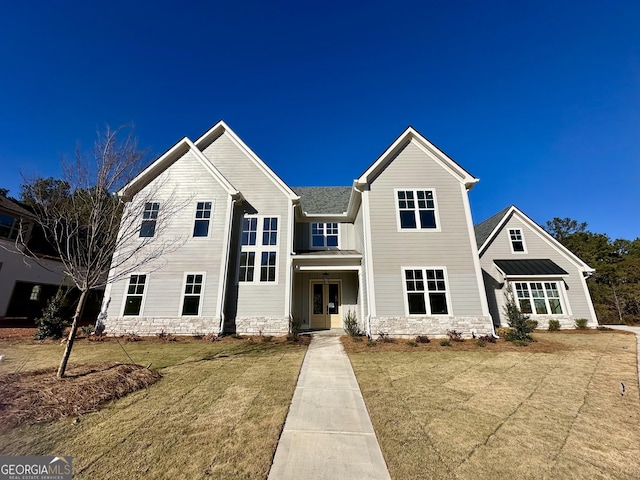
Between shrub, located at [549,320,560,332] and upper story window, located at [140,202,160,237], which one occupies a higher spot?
upper story window, located at [140,202,160,237]

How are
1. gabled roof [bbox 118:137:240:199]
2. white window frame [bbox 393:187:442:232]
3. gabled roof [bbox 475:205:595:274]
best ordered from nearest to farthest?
1. white window frame [bbox 393:187:442:232]
2. gabled roof [bbox 118:137:240:199]
3. gabled roof [bbox 475:205:595:274]

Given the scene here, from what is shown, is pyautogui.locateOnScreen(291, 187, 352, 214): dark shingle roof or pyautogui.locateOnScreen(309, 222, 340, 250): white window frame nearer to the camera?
pyautogui.locateOnScreen(309, 222, 340, 250): white window frame

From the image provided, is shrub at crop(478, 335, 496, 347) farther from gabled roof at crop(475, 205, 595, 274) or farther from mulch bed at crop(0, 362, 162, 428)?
mulch bed at crop(0, 362, 162, 428)

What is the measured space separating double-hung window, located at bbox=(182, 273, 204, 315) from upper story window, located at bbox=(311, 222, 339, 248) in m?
6.34

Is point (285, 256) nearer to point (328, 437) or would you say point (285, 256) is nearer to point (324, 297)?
point (324, 297)

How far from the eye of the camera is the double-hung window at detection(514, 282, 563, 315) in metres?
14.8

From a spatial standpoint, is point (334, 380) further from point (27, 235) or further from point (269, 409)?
point (27, 235)

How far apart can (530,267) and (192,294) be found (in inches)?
732

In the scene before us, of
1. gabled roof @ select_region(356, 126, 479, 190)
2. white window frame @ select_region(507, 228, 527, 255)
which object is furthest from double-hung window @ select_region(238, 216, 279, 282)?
white window frame @ select_region(507, 228, 527, 255)

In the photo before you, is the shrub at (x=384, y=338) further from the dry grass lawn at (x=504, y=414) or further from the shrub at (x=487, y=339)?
the shrub at (x=487, y=339)

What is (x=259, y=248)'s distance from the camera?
44.0 ft

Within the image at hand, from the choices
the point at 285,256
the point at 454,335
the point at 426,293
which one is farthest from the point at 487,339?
the point at 285,256

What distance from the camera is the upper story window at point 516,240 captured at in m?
16.4

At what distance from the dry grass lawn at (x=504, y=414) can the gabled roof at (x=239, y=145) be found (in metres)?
9.29
